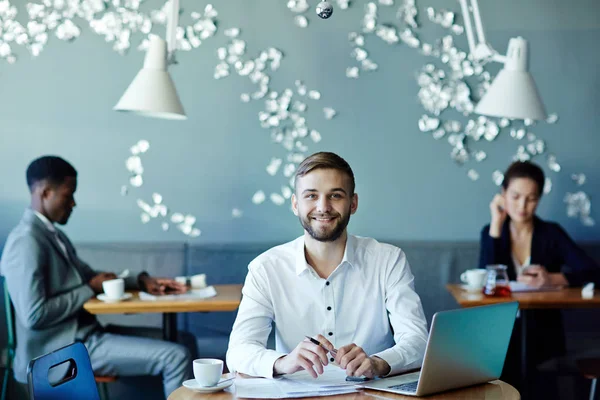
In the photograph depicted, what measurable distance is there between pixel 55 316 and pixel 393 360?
1993 millimetres

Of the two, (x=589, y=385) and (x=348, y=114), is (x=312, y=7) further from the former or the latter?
(x=589, y=385)

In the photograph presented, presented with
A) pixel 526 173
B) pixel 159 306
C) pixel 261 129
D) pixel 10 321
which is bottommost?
pixel 10 321

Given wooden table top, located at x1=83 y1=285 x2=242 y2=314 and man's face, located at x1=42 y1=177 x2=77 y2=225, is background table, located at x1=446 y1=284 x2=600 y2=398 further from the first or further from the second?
man's face, located at x1=42 y1=177 x2=77 y2=225

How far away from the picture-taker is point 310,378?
2.17m

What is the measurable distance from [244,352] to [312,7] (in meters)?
2.93

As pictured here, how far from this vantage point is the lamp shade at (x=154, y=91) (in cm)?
374

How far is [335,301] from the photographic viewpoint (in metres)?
2.62

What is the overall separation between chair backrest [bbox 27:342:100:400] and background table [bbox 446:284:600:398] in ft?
6.38

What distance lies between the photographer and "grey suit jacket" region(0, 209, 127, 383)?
369 centimetres

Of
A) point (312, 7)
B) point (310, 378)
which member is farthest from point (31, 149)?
point (310, 378)

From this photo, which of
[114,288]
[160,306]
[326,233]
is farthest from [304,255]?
[114,288]

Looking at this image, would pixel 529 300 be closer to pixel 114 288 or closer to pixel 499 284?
pixel 499 284

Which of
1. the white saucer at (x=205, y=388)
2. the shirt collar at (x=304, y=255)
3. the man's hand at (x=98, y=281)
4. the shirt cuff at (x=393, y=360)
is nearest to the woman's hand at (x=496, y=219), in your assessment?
the shirt collar at (x=304, y=255)

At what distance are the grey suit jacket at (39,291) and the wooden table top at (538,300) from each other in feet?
5.72
